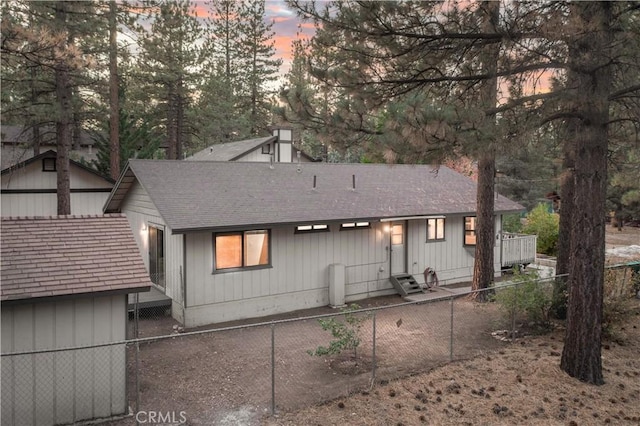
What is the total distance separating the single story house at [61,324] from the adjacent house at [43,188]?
43.6 ft

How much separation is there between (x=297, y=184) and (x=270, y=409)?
9026 millimetres

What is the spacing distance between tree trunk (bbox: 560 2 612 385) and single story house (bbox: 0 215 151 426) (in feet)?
24.2

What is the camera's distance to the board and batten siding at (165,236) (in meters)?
11.9

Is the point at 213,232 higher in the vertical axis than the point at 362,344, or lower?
higher

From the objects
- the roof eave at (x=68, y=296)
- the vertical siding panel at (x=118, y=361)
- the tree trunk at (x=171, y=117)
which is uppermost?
the tree trunk at (x=171, y=117)

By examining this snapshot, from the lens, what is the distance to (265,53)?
45312 mm

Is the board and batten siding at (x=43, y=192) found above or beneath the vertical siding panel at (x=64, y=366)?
above

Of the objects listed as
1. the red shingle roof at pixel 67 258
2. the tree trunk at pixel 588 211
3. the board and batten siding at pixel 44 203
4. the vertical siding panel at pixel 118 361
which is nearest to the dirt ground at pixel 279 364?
the vertical siding panel at pixel 118 361

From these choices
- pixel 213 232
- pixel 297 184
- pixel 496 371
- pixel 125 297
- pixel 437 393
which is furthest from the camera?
pixel 297 184

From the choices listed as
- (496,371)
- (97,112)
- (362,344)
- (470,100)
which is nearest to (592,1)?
(470,100)

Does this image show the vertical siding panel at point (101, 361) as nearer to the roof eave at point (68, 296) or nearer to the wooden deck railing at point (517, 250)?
the roof eave at point (68, 296)

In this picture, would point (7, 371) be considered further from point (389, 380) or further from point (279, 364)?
point (389, 380)

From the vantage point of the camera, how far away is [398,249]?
50.8 feet

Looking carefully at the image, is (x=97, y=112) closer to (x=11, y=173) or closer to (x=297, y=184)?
(x=11, y=173)
